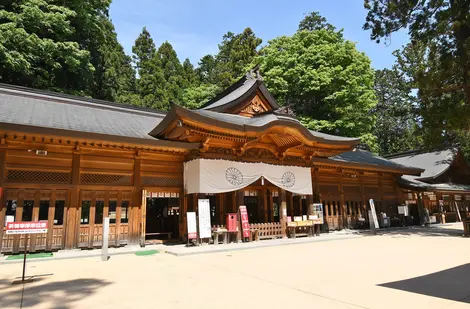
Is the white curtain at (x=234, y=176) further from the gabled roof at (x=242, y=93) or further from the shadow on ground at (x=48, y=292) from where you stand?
the shadow on ground at (x=48, y=292)

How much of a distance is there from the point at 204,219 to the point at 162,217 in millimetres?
5490

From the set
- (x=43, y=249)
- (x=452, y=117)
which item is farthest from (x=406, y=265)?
(x=43, y=249)

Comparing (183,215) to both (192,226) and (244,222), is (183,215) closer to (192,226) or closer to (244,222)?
(192,226)

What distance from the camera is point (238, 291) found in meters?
4.71

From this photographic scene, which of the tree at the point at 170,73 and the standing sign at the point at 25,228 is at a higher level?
the tree at the point at 170,73

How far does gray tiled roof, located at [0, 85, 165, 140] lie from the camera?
9.02m

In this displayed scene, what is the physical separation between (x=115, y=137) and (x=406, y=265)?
27.6 feet

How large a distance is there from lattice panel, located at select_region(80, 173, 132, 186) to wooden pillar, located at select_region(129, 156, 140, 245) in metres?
0.26

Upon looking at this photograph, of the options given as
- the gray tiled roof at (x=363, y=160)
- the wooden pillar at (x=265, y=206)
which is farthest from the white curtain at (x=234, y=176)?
the gray tiled roof at (x=363, y=160)

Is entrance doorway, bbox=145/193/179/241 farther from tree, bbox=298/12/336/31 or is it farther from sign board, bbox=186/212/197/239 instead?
tree, bbox=298/12/336/31

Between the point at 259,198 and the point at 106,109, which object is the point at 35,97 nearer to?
the point at 106,109

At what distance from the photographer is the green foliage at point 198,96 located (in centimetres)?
2761

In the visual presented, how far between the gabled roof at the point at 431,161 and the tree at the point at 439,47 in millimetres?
10705

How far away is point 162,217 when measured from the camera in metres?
14.9
